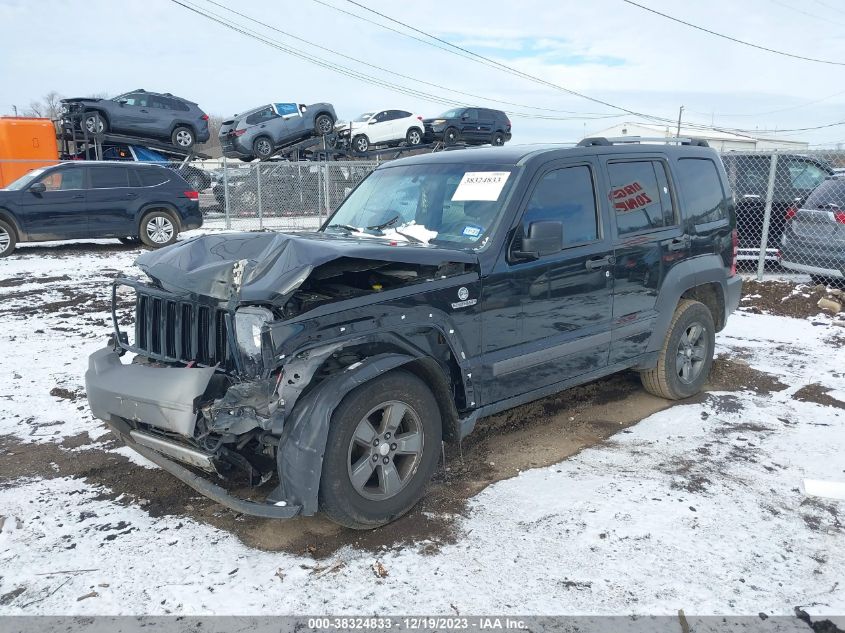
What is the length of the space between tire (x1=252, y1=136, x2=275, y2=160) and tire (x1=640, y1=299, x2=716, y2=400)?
672 inches

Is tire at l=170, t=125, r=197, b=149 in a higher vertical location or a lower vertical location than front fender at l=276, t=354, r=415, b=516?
higher

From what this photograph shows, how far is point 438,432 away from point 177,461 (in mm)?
1434

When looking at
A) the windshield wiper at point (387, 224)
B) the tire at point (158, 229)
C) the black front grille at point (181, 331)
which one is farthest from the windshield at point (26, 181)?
→ the windshield wiper at point (387, 224)

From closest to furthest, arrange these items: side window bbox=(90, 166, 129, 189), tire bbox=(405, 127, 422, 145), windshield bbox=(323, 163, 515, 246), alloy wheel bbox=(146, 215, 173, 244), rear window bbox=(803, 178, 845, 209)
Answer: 1. windshield bbox=(323, 163, 515, 246)
2. rear window bbox=(803, 178, 845, 209)
3. side window bbox=(90, 166, 129, 189)
4. alloy wheel bbox=(146, 215, 173, 244)
5. tire bbox=(405, 127, 422, 145)

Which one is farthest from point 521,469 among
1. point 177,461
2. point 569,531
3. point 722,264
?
point 722,264

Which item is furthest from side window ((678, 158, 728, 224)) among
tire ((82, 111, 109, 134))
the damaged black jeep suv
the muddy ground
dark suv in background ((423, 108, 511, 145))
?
dark suv in background ((423, 108, 511, 145))

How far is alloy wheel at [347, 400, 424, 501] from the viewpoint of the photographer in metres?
3.12

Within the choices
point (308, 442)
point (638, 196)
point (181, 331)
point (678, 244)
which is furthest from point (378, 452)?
point (678, 244)

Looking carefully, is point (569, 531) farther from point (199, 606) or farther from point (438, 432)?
point (199, 606)

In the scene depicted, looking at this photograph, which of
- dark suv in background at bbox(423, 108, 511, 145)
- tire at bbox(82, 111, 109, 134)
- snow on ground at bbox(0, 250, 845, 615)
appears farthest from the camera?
dark suv in background at bbox(423, 108, 511, 145)

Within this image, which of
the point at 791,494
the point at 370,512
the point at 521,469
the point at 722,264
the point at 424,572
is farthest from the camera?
the point at 722,264

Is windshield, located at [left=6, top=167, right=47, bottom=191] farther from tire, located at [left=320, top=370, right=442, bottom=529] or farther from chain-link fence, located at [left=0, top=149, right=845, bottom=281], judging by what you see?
tire, located at [left=320, top=370, right=442, bottom=529]

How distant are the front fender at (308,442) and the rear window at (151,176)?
461 inches

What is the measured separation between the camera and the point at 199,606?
105 inches
